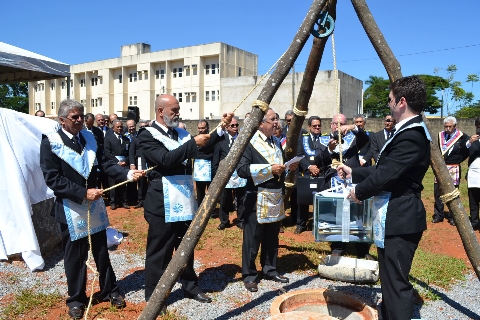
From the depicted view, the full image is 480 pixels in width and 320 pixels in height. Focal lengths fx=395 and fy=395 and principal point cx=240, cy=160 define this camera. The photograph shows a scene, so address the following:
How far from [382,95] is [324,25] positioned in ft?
164

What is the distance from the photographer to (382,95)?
50.4m

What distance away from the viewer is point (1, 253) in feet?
17.9

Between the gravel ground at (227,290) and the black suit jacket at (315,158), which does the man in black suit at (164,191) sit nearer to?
the gravel ground at (227,290)

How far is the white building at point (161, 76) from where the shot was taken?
146 feet

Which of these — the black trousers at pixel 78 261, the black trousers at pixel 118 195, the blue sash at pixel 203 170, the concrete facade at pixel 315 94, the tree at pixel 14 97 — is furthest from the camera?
the tree at pixel 14 97

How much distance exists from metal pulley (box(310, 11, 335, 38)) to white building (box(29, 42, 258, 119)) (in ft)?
126

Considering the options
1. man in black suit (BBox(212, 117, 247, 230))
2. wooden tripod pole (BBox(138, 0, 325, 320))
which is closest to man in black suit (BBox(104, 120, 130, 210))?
man in black suit (BBox(212, 117, 247, 230))

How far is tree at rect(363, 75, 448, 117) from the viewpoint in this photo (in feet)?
148

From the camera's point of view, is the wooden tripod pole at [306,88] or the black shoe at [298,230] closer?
the wooden tripod pole at [306,88]

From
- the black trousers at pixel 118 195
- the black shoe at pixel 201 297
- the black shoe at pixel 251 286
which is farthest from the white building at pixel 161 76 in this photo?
the black shoe at pixel 201 297

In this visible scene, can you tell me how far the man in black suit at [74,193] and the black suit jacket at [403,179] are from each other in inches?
96.7

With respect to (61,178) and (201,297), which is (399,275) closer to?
(201,297)

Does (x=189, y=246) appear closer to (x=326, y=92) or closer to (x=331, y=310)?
(x=331, y=310)

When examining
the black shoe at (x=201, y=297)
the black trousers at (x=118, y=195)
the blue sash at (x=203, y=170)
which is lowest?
the black shoe at (x=201, y=297)
